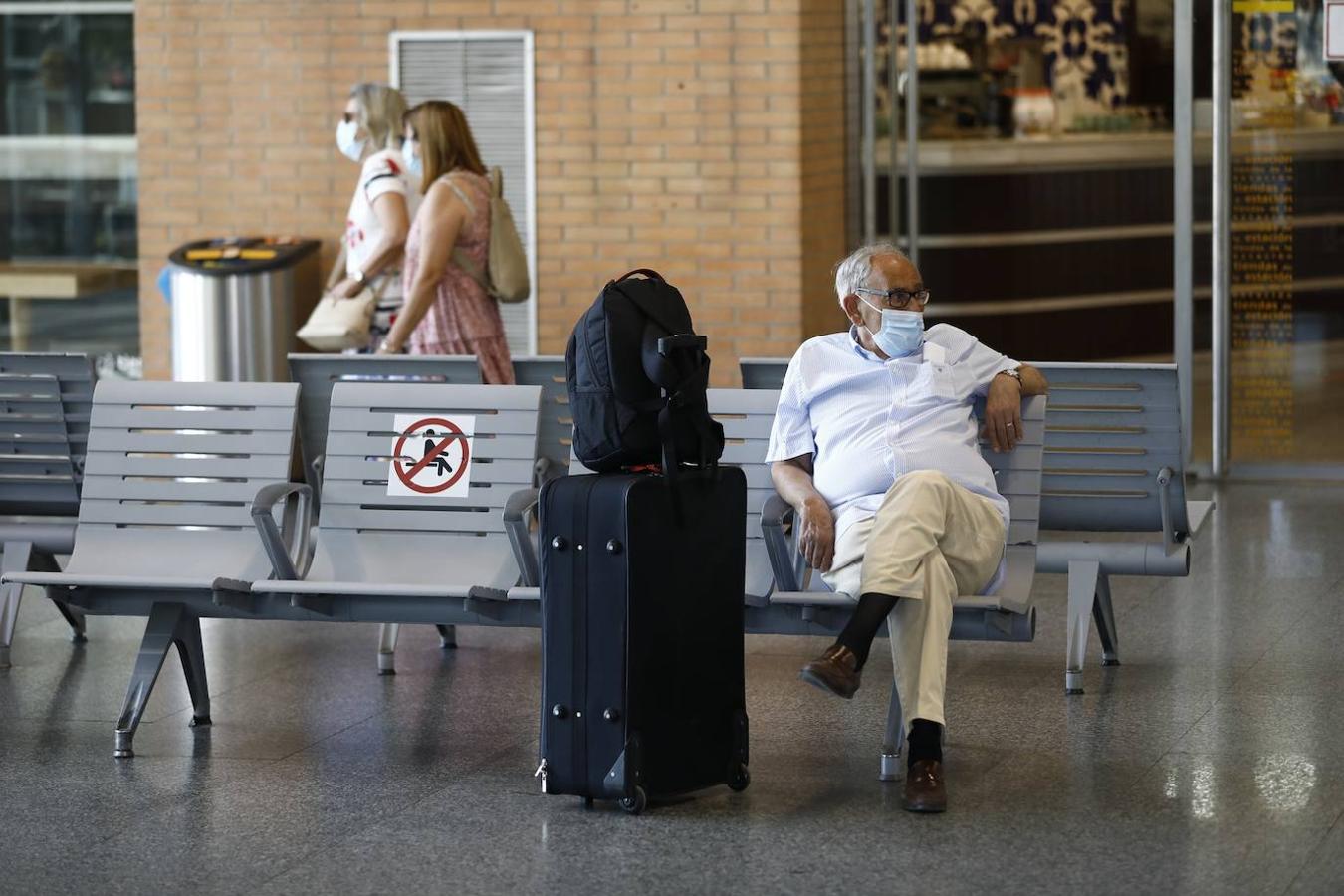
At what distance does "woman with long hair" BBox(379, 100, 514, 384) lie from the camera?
8781 mm

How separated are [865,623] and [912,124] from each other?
6.95m

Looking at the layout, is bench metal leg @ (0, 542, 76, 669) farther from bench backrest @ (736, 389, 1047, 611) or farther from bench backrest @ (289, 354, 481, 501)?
bench backrest @ (736, 389, 1047, 611)

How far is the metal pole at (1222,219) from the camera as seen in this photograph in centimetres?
1152

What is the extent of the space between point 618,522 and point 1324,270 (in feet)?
23.0

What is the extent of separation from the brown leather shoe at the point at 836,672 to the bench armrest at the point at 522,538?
1.14m

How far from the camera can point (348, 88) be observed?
11852 mm

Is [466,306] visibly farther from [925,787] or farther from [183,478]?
[925,787]

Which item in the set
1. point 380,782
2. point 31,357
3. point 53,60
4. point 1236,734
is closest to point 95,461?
point 31,357

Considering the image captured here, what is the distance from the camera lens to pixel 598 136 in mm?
11578

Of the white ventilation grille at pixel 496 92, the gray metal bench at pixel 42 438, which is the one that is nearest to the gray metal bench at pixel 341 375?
the gray metal bench at pixel 42 438

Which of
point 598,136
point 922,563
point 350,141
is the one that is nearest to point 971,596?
point 922,563

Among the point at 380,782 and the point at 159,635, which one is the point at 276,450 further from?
the point at 380,782

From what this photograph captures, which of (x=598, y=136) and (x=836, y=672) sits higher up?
(x=598, y=136)

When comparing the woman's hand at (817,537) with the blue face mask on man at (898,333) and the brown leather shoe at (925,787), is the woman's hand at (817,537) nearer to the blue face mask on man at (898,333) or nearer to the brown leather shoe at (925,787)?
the blue face mask on man at (898,333)
